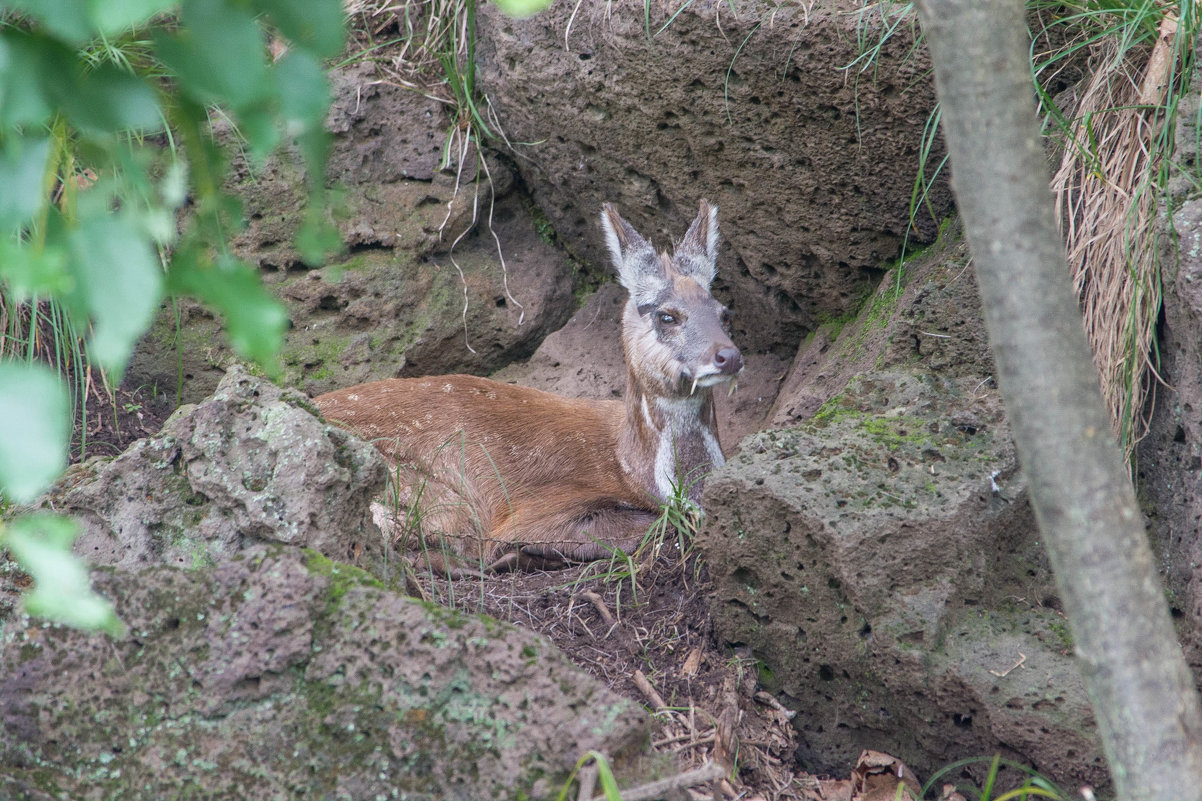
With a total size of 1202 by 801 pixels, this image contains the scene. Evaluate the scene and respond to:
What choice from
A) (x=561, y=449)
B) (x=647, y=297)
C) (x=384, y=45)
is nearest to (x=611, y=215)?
(x=647, y=297)

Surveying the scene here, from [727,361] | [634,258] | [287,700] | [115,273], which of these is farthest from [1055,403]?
[634,258]

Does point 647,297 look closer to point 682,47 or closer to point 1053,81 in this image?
point 682,47

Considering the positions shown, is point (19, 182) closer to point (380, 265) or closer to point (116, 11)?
point (116, 11)

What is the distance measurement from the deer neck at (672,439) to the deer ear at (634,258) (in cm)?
47

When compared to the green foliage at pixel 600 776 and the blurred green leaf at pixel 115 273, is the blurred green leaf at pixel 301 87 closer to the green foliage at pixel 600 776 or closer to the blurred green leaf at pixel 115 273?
the blurred green leaf at pixel 115 273

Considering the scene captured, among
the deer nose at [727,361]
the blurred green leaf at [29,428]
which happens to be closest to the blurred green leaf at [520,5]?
the blurred green leaf at [29,428]

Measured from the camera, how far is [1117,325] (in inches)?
132

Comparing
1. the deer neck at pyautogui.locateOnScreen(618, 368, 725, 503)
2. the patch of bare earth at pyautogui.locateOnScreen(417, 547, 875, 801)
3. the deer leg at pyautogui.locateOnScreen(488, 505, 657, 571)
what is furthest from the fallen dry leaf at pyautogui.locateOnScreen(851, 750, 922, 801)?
the deer neck at pyautogui.locateOnScreen(618, 368, 725, 503)

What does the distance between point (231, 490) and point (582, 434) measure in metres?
2.69

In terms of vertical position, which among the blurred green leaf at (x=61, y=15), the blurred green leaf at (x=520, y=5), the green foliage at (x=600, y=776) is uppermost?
the blurred green leaf at (x=61, y=15)

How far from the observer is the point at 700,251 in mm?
5191

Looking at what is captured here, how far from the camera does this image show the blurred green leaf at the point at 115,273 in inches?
39.8

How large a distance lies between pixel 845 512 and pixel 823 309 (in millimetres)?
2271

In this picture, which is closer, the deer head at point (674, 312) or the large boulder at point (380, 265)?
the deer head at point (674, 312)
